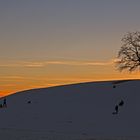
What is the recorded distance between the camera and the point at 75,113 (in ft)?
179

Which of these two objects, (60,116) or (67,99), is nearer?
(60,116)

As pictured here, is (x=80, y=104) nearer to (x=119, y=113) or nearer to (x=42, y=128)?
(x=119, y=113)

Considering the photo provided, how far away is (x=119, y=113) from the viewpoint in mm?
52219

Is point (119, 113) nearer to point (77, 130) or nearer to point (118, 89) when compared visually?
point (77, 130)

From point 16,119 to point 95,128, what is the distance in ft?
40.6

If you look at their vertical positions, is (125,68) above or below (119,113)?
above

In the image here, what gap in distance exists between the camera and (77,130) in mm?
41688

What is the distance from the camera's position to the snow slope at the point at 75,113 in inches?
1521

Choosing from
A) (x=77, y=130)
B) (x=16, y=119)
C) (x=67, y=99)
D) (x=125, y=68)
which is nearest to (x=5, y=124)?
(x=16, y=119)

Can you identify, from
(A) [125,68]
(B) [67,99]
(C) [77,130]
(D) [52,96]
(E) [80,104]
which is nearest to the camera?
(C) [77,130]

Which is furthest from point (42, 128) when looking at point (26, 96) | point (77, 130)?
point (26, 96)

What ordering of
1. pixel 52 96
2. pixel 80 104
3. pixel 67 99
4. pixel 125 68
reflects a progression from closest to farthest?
1. pixel 80 104
2. pixel 67 99
3. pixel 52 96
4. pixel 125 68

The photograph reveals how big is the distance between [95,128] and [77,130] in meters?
2.36

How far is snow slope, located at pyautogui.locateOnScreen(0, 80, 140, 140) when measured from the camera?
38625mm
